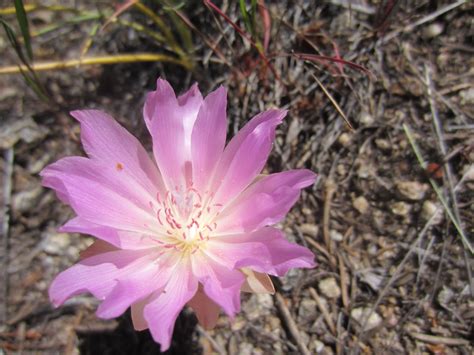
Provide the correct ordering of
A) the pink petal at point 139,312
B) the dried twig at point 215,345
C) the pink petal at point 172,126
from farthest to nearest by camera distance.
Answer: the dried twig at point 215,345 < the pink petal at point 172,126 < the pink petal at point 139,312

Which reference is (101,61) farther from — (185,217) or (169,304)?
(169,304)

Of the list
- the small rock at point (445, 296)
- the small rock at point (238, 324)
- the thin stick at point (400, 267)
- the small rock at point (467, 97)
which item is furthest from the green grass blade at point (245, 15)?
the small rock at point (445, 296)

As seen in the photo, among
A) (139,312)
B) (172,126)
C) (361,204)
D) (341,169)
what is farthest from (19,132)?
(361,204)

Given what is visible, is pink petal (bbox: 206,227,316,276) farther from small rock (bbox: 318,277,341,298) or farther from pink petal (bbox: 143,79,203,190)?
small rock (bbox: 318,277,341,298)

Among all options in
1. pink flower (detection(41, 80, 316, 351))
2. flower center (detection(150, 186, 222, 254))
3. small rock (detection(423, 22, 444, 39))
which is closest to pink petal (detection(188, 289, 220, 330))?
pink flower (detection(41, 80, 316, 351))

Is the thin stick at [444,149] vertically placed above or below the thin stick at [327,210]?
above

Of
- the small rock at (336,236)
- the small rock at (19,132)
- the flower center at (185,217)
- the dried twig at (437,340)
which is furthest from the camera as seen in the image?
the small rock at (19,132)

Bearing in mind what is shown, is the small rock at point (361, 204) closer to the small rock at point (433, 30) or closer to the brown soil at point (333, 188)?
the brown soil at point (333, 188)

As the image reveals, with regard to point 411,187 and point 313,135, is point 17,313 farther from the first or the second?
point 411,187
